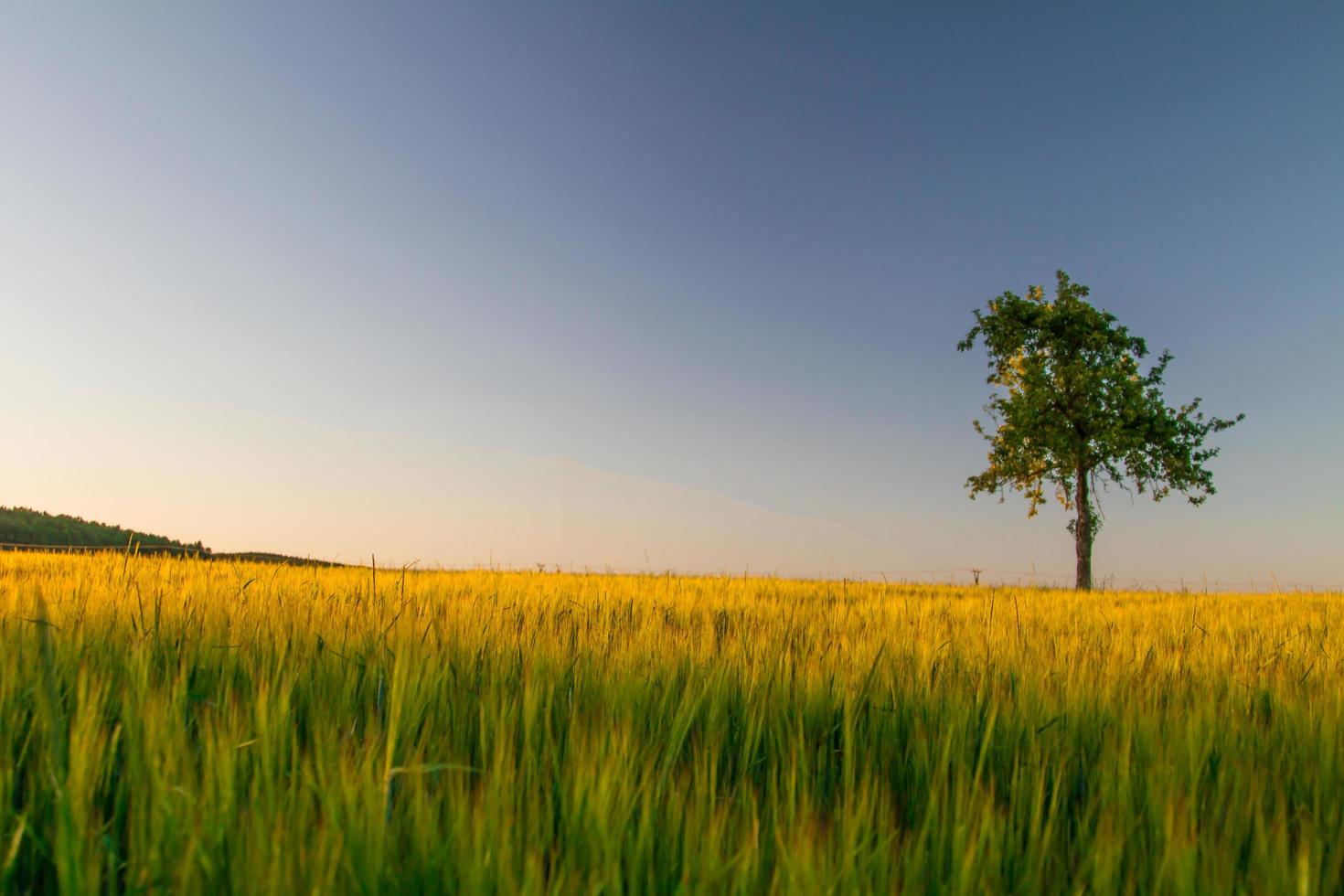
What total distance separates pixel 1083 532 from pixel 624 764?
3021cm

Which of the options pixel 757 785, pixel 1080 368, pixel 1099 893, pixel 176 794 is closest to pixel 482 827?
pixel 176 794

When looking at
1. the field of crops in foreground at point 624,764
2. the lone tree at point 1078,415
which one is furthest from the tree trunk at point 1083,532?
the field of crops in foreground at point 624,764

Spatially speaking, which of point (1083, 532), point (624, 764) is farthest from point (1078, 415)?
point (624, 764)

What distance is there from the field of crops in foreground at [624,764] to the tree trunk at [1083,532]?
85.9 feet

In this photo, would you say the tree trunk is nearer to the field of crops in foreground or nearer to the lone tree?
the lone tree

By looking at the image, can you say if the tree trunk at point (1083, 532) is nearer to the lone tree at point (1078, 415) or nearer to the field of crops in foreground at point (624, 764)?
the lone tree at point (1078, 415)

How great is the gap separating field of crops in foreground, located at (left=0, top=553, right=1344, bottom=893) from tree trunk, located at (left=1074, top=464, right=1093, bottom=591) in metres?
26.2

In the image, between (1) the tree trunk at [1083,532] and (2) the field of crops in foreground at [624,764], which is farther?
(1) the tree trunk at [1083,532]

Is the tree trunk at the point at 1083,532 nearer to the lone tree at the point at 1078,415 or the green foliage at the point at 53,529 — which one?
the lone tree at the point at 1078,415

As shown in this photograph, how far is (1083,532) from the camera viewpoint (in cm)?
2714

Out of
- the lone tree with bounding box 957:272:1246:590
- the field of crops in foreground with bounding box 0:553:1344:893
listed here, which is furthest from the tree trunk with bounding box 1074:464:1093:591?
the field of crops in foreground with bounding box 0:553:1344:893

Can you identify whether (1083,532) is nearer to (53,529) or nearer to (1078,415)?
(1078,415)

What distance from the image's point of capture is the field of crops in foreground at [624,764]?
106 cm

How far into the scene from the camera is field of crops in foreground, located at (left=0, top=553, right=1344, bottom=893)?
1064mm
